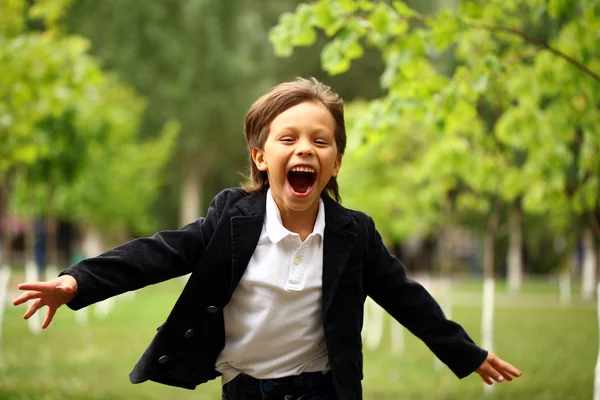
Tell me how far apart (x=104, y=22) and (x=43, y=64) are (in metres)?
22.4

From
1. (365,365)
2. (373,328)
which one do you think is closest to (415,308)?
(365,365)

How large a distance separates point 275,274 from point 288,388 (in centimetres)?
46

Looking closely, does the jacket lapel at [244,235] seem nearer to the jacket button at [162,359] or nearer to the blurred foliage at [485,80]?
the jacket button at [162,359]

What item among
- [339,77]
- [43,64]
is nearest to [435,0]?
[339,77]

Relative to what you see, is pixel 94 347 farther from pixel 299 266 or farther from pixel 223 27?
pixel 223 27

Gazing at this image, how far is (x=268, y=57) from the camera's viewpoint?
32.5 meters

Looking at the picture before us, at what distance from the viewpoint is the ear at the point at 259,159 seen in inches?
123

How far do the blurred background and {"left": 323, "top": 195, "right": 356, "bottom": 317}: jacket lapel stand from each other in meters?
1.70

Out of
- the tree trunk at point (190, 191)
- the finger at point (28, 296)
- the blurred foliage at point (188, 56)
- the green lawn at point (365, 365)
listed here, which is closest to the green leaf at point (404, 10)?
the finger at point (28, 296)

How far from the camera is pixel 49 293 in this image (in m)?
2.58

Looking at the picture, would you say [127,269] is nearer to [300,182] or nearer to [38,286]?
[38,286]

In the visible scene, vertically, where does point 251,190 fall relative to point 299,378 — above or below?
above

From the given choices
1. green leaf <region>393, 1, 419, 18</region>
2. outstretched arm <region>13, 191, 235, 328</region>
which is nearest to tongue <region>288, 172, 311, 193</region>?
outstretched arm <region>13, 191, 235, 328</region>

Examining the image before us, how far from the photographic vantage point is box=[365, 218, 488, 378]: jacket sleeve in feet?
10.4
